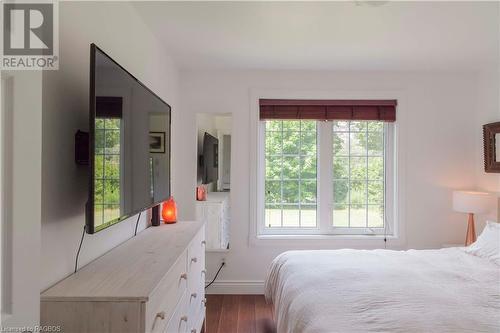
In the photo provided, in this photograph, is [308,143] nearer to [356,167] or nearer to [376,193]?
[356,167]

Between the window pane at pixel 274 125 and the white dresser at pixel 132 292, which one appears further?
the window pane at pixel 274 125

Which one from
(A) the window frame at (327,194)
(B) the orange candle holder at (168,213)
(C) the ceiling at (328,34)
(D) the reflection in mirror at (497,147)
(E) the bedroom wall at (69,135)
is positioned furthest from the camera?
(A) the window frame at (327,194)

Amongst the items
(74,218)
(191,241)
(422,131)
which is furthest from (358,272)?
(422,131)

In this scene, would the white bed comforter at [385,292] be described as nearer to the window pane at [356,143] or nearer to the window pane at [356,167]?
the window pane at [356,167]

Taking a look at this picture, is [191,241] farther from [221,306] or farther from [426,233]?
[426,233]

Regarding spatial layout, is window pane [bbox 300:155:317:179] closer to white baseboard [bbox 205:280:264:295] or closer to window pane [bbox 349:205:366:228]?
window pane [bbox 349:205:366:228]

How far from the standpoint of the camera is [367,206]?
3.69m

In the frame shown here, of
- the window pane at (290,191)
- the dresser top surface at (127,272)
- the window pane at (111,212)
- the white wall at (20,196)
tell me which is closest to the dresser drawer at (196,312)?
the dresser top surface at (127,272)

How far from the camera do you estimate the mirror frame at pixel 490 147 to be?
3227 millimetres

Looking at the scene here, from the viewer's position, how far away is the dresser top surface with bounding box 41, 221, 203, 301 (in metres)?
1.15

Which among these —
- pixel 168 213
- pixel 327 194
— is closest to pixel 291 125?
pixel 327 194

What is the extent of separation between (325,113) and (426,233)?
1699mm

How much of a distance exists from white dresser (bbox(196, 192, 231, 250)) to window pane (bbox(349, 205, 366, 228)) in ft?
4.51

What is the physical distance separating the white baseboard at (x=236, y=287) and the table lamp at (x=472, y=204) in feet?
6.96
